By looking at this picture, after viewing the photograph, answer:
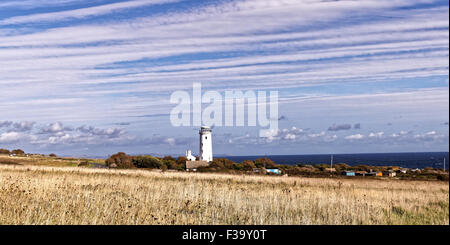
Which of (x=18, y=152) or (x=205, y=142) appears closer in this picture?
(x=18, y=152)

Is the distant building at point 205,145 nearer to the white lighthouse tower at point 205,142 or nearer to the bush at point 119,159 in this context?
the white lighthouse tower at point 205,142

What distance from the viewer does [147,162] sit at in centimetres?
6366

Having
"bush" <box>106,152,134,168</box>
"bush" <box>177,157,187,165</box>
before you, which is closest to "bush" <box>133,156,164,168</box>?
"bush" <box>106,152,134,168</box>

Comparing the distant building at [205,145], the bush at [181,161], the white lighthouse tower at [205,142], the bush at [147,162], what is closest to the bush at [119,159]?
the bush at [147,162]

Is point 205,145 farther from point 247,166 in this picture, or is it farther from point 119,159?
point 119,159

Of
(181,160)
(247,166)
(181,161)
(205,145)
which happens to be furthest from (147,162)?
(205,145)

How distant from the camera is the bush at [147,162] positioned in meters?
63.3

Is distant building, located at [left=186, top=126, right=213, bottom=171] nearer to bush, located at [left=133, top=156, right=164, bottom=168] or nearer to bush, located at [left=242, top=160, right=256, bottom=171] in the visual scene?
bush, located at [left=242, top=160, right=256, bottom=171]

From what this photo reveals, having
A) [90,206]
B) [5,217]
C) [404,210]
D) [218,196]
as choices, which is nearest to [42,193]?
[90,206]

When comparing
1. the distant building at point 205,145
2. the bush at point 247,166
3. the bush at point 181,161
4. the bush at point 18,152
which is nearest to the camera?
the bush at point 247,166

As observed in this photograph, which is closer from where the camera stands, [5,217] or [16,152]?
[5,217]
